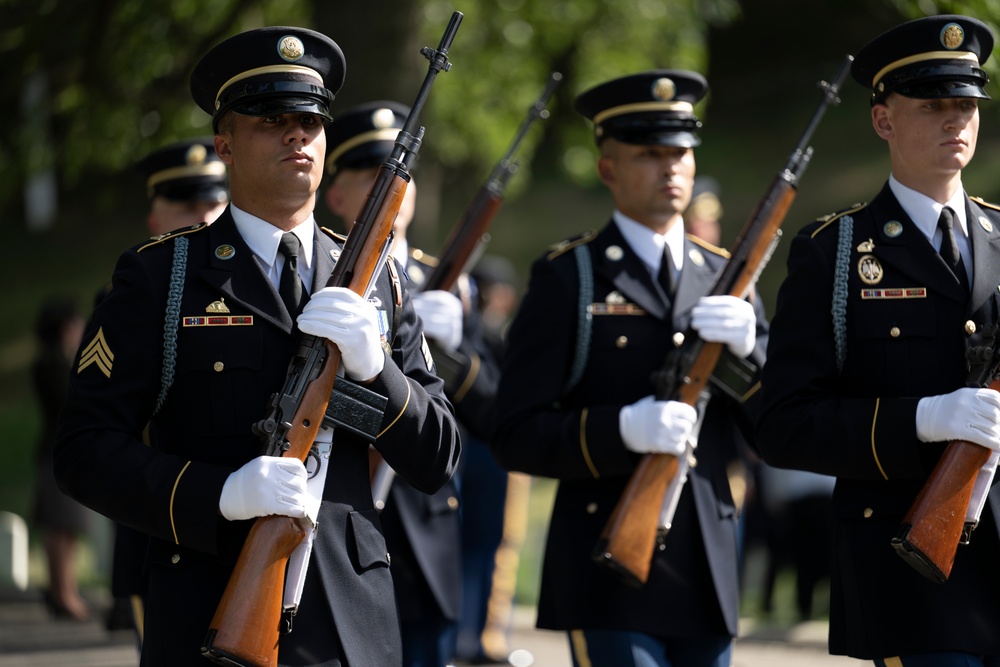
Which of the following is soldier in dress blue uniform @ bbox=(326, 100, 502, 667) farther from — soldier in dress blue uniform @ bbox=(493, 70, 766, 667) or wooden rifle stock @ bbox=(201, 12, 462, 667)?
wooden rifle stock @ bbox=(201, 12, 462, 667)

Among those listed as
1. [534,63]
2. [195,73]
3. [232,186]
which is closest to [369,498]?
[232,186]

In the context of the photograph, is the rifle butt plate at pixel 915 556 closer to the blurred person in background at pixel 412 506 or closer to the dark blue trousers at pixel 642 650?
the dark blue trousers at pixel 642 650

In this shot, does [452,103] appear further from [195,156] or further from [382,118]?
[382,118]

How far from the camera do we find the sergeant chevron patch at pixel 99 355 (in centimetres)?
359

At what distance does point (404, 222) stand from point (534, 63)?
32.2 ft

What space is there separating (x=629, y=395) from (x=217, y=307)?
1852 mm

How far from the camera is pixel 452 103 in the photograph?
49.9ft

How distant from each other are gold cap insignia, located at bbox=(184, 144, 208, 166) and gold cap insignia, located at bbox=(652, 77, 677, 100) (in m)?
2.12

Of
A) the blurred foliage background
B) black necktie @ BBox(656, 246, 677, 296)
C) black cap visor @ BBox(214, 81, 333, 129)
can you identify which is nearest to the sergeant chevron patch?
black cap visor @ BBox(214, 81, 333, 129)

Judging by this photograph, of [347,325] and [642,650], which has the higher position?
[347,325]

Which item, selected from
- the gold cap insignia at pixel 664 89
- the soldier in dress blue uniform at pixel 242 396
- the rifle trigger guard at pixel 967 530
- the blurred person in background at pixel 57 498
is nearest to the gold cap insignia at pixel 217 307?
the soldier in dress blue uniform at pixel 242 396

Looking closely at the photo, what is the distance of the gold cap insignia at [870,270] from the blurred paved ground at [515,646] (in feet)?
14.1

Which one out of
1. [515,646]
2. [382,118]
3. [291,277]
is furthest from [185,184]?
[515,646]

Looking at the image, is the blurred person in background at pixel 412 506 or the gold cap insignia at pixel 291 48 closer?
the gold cap insignia at pixel 291 48
